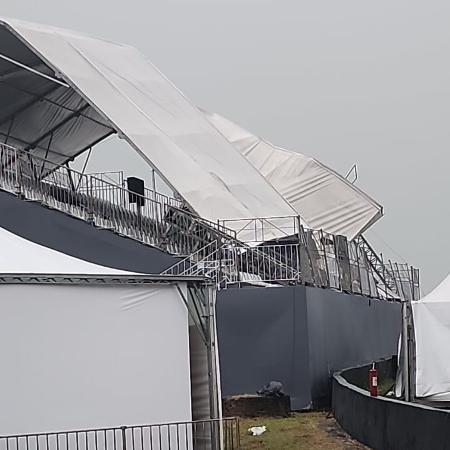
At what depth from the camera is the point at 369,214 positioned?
37.1 metres

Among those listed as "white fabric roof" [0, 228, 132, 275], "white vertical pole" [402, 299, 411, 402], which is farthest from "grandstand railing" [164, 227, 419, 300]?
"white fabric roof" [0, 228, 132, 275]

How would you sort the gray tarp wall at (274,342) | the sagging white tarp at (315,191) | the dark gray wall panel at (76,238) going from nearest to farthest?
1. the gray tarp wall at (274,342)
2. the dark gray wall panel at (76,238)
3. the sagging white tarp at (315,191)

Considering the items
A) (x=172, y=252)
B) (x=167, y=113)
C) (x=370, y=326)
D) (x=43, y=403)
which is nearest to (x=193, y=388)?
(x=43, y=403)

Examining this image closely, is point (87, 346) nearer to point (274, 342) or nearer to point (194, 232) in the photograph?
point (274, 342)

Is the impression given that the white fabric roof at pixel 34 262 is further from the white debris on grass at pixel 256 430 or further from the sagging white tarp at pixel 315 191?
the sagging white tarp at pixel 315 191

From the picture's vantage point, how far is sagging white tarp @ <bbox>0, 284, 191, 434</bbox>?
43.2 ft

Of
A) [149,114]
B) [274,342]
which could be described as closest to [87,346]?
[274,342]

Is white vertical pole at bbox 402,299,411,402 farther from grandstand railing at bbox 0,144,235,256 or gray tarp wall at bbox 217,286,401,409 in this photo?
grandstand railing at bbox 0,144,235,256

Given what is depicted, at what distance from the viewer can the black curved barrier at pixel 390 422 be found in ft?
40.6

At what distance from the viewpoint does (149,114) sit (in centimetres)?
2983

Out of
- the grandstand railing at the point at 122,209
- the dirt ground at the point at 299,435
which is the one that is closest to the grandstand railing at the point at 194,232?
the grandstand railing at the point at 122,209

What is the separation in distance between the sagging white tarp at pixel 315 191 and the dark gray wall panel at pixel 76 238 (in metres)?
10.5

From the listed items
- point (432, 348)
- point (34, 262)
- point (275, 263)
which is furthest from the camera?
point (275, 263)

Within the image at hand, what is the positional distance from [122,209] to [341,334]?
626 centimetres
